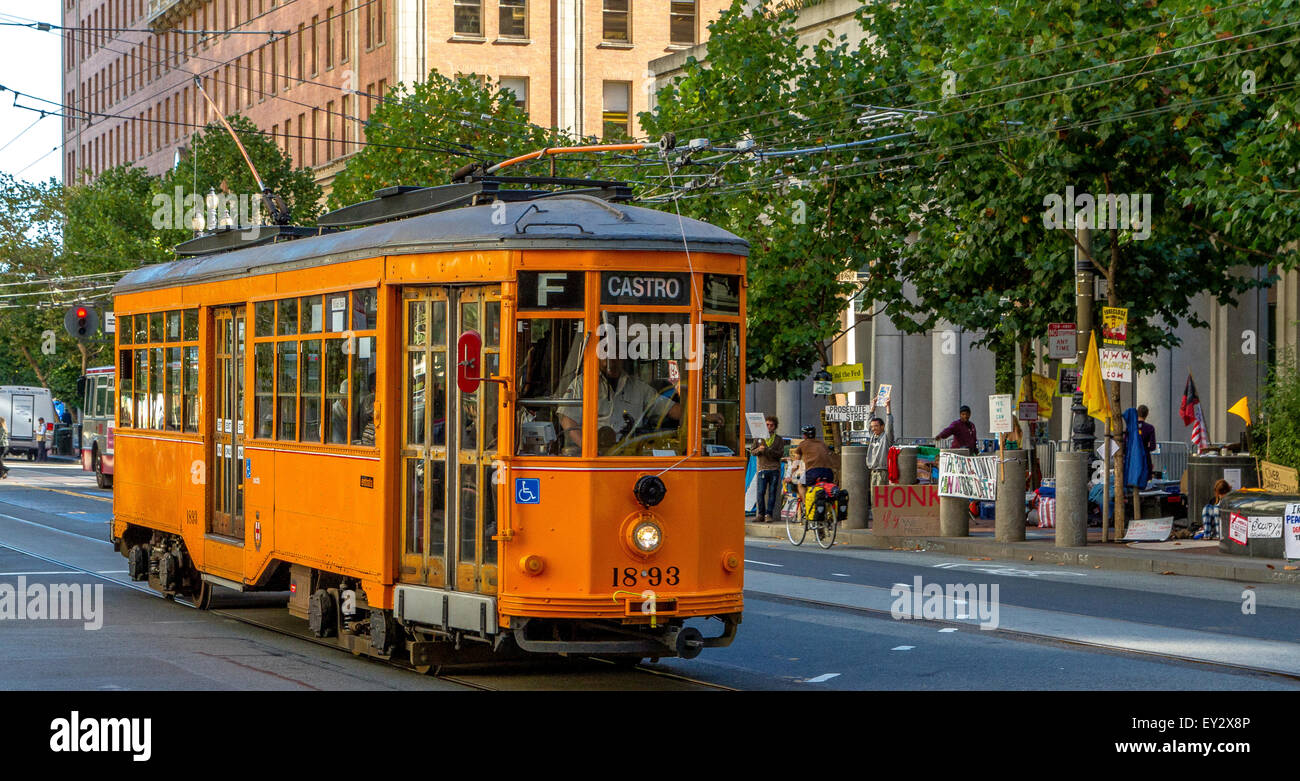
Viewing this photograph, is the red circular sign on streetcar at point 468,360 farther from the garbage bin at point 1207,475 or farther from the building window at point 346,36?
the building window at point 346,36

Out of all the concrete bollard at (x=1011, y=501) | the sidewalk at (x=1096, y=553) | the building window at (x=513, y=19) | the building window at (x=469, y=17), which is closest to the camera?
the sidewalk at (x=1096, y=553)

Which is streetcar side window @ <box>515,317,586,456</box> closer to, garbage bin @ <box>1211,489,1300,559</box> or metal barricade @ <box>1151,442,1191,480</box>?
garbage bin @ <box>1211,489,1300,559</box>

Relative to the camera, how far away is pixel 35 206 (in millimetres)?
76062

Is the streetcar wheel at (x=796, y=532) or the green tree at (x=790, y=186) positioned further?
the green tree at (x=790, y=186)

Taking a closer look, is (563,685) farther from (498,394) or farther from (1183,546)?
(1183,546)

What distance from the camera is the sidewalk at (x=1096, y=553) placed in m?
20.9

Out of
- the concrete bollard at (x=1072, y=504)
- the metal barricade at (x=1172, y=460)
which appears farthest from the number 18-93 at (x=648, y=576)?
the metal barricade at (x=1172, y=460)

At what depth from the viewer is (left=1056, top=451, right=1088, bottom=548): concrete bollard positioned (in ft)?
78.3

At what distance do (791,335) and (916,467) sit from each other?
3362mm

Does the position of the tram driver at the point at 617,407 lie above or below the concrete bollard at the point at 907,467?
above

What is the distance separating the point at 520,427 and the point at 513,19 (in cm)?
5729

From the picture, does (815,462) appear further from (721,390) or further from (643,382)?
(643,382)

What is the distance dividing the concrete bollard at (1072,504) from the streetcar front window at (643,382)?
1405 centimetres
